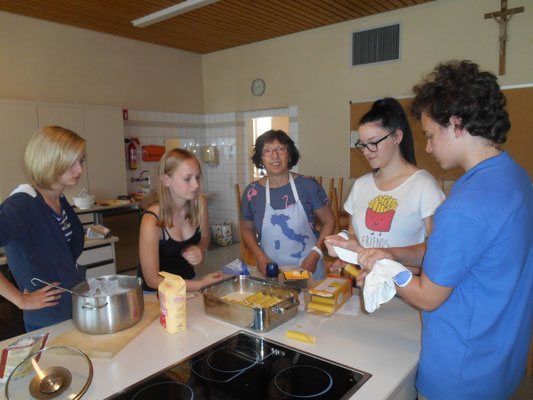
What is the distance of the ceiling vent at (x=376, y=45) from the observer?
13.6 ft

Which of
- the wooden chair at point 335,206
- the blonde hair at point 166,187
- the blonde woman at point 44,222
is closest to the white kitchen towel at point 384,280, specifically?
the blonde hair at point 166,187

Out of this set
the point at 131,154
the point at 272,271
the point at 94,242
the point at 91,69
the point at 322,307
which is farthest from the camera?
the point at 131,154

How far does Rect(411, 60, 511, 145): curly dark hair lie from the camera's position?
965 millimetres

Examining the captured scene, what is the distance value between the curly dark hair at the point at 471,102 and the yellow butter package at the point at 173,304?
950 mm

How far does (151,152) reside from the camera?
17.5 ft

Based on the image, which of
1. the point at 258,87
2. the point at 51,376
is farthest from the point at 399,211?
the point at 258,87

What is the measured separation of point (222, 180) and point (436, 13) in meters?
3.60

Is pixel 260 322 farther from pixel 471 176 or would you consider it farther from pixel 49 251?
pixel 49 251

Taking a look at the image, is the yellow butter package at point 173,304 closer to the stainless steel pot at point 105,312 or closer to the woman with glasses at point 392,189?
the stainless steel pot at point 105,312

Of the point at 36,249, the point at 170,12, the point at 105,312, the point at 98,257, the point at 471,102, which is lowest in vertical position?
the point at 98,257

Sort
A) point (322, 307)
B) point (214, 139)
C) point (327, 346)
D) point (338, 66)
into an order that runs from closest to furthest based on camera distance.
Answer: point (327, 346) → point (322, 307) → point (338, 66) → point (214, 139)

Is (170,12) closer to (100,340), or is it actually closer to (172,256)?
(172,256)

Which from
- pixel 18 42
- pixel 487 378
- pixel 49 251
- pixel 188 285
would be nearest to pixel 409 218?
pixel 487 378

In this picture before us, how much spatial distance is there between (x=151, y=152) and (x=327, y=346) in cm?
463
